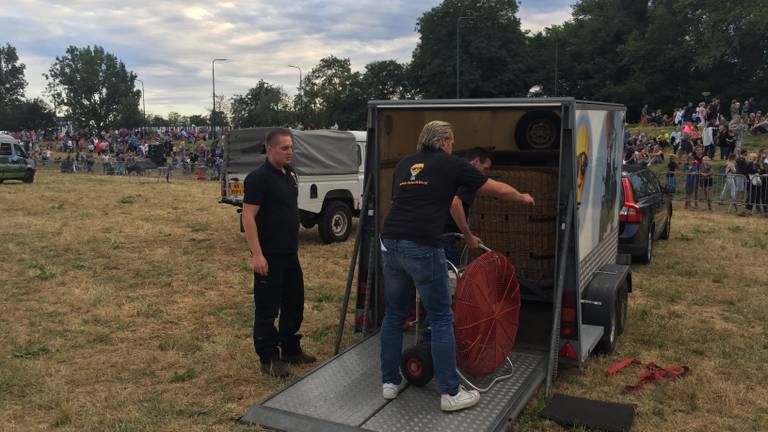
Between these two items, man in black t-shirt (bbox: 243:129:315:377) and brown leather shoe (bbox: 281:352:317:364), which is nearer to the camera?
man in black t-shirt (bbox: 243:129:315:377)

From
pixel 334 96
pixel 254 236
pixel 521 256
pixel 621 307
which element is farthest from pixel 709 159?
pixel 334 96

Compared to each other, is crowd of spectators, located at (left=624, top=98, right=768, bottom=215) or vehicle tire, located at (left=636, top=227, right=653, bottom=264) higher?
crowd of spectators, located at (left=624, top=98, right=768, bottom=215)

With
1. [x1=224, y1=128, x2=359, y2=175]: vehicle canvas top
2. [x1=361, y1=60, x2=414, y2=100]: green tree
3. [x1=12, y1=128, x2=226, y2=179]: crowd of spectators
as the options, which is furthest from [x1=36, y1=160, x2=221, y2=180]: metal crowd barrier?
[x1=361, y1=60, x2=414, y2=100]: green tree

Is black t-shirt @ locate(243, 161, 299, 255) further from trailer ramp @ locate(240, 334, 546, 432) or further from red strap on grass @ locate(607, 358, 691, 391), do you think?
red strap on grass @ locate(607, 358, 691, 391)

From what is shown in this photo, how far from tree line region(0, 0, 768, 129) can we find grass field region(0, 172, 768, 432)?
4289cm

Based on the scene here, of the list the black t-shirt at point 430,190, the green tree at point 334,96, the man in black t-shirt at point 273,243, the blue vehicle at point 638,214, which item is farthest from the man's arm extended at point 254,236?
the green tree at point 334,96

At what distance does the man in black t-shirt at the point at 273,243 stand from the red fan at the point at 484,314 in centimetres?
152

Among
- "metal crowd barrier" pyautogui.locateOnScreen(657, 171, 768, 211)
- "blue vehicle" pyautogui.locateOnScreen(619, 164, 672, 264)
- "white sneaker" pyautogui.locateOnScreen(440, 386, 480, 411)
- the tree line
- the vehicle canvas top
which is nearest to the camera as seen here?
"white sneaker" pyautogui.locateOnScreen(440, 386, 480, 411)

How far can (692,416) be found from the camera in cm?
453

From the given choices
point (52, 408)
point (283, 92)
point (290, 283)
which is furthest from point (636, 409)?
point (283, 92)

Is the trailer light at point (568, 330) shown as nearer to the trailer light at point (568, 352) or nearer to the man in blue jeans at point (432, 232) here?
the trailer light at point (568, 352)

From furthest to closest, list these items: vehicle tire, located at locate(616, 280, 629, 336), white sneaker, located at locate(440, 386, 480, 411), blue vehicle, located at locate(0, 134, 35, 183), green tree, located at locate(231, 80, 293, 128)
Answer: green tree, located at locate(231, 80, 293, 128)
blue vehicle, located at locate(0, 134, 35, 183)
vehicle tire, located at locate(616, 280, 629, 336)
white sneaker, located at locate(440, 386, 480, 411)

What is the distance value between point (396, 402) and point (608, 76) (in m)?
66.0

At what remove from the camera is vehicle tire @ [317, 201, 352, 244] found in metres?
11.5
